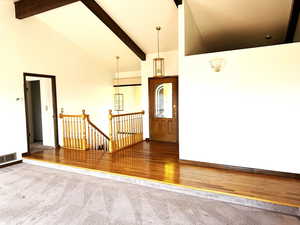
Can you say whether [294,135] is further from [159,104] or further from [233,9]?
[159,104]

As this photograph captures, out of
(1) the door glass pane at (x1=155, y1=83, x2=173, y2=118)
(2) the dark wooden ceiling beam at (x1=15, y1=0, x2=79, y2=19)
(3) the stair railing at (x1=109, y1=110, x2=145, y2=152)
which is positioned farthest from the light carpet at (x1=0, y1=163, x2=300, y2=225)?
(2) the dark wooden ceiling beam at (x1=15, y1=0, x2=79, y2=19)

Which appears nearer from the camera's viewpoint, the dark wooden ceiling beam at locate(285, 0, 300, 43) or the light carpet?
the light carpet

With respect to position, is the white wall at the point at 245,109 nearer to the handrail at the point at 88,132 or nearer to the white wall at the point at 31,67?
the handrail at the point at 88,132

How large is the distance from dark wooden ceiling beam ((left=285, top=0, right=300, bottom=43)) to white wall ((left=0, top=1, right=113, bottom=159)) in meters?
5.72

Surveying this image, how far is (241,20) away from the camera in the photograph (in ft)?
14.1

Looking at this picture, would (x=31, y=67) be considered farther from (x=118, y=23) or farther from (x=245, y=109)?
(x=245, y=109)

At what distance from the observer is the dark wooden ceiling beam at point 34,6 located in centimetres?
401

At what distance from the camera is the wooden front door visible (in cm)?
588

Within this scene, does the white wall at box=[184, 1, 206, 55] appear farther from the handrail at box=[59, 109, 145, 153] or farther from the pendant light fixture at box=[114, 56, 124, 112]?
the pendant light fixture at box=[114, 56, 124, 112]

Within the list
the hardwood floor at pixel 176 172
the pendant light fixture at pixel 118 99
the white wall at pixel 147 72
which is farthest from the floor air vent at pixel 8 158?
the pendant light fixture at pixel 118 99

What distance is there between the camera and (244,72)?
11.2 ft

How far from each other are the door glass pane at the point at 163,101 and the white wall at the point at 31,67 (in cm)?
243

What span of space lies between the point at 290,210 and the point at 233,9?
373 cm

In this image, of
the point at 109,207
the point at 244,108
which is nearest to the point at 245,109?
the point at 244,108
